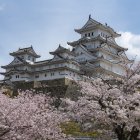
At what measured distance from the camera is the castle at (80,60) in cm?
5469

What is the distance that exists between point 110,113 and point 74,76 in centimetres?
3896

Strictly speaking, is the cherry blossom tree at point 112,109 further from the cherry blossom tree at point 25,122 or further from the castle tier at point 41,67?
the castle tier at point 41,67

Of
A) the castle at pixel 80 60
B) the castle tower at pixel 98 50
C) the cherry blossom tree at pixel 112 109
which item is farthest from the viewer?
the castle tower at pixel 98 50

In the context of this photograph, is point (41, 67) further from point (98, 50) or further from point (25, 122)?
point (25, 122)

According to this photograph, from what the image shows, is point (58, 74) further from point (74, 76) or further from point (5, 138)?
point (5, 138)

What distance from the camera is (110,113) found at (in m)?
15.8

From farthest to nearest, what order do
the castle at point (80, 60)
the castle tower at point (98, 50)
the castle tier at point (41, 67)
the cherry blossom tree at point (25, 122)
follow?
the castle tower at point (98, 50) < the castle at point (80, 60) < the castle tier at point (41, 67) < the cherry blossom tree at point (25, 122)

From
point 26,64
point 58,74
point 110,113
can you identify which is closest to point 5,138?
point 110,113

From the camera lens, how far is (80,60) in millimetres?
58656

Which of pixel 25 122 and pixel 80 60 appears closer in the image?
pixel 25 122

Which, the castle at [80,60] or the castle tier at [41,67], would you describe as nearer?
the castle tier at [41,67]

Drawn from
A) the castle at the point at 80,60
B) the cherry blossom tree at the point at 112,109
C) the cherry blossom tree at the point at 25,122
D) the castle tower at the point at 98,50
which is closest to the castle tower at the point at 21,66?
the castle at the point at 80,60

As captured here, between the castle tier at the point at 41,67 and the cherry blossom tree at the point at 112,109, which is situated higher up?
the castle tier at the point at 41,67

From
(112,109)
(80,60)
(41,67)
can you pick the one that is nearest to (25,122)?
(112,109)
